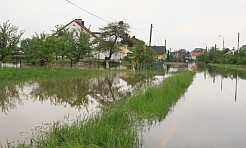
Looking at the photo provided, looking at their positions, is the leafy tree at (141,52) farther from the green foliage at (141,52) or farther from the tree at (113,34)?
the tree at (113,34)

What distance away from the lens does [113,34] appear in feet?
141

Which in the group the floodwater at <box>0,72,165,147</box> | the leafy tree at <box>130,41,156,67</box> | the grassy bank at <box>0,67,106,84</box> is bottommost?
the floodwater at <box>0,72,165,147</box>

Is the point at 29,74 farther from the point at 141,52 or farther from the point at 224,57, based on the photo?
the point at 224,57

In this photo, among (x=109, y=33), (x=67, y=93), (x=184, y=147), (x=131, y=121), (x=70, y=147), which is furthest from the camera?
(x=109, y=33)

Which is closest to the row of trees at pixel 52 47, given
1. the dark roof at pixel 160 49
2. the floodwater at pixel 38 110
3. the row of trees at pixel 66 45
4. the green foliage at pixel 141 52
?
the row of trees at pixel 66 45

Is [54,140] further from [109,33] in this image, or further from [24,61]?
[109,33]

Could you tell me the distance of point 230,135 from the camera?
707 cm

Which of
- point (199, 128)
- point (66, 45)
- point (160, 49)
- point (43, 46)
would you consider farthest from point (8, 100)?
point (160, 49)

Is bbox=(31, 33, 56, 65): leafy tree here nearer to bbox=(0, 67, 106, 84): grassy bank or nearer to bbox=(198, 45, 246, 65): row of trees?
bbox=(0, 67, 106, 84): grassy bank

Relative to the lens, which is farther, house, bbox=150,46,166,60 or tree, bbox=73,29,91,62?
house, bbox=150,46,166,60

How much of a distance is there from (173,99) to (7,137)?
7.80 meters

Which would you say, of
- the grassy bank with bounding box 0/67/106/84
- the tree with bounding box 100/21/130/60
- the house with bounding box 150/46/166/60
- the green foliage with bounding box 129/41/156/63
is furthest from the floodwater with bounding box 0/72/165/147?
the house with bounding box 150/46/166/60

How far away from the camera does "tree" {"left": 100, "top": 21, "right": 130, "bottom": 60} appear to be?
42.7 meters

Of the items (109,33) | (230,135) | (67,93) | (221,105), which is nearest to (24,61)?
(109,33)
